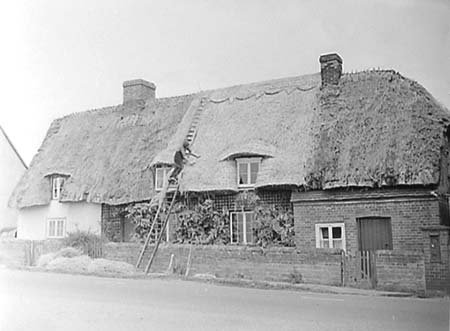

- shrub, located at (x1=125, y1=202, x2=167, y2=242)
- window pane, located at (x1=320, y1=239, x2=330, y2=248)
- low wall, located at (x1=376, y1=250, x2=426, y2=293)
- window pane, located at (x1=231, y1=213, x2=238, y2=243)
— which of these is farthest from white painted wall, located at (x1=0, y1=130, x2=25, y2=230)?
low wall, located at (x1=376, y1=250, x2=426, y2=293)

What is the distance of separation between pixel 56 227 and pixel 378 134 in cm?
177

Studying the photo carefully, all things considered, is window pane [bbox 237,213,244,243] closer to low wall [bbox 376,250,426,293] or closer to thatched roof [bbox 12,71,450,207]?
thatched roof [bbox 12,71,450,207]

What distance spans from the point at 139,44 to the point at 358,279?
165 centimetres

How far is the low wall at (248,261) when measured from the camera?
280cm

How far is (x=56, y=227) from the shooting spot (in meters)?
3.13

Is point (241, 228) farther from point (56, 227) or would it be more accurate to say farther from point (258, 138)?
point (56, 227)

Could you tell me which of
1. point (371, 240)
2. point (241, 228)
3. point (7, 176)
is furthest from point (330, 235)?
point (7, 176)

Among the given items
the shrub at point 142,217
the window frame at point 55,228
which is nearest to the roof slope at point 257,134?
the shrub at point 142,217

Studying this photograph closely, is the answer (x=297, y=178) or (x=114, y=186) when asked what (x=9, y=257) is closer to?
(x=114, y=186)

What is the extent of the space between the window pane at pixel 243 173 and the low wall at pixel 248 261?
40 cm

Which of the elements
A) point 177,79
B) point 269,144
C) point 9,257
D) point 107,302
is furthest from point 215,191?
point 9,257

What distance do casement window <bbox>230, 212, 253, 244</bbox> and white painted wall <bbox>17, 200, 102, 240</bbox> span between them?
0.71 m

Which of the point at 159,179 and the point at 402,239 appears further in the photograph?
the point at 159,179

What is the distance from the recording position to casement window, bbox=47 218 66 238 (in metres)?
3.11
